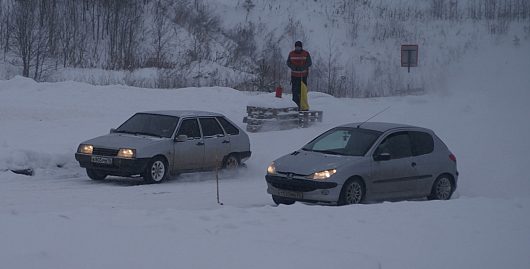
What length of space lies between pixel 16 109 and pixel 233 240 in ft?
50.7

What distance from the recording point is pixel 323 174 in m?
12.2

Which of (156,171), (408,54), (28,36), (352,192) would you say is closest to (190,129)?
(156,171)

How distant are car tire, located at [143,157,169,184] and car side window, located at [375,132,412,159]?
14.8ft

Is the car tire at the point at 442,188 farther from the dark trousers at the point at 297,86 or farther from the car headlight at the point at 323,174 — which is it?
the dark trousers at the point at 297,86

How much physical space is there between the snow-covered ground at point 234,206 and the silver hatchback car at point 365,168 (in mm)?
865

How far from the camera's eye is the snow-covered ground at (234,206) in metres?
7.52

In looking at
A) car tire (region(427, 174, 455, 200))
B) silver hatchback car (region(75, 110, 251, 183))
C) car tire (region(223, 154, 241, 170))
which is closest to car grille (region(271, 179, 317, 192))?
silver hatchback car (region(75, 110, 251, 183))

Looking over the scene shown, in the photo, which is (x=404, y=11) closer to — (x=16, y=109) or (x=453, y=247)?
(x=16, y=109)

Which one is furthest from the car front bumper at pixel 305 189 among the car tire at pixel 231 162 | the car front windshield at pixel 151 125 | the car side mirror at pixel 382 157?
the car tire at pixel 231 162

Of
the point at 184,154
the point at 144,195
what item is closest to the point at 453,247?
the point at 144,195

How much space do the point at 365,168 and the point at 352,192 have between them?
1.61 feet

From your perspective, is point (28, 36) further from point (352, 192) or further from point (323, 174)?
point (352, 192)

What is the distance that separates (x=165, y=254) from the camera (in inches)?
287

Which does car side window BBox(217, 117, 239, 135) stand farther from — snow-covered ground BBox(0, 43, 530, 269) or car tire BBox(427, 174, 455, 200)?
car tire BBox(427, 174, 455, 200)
